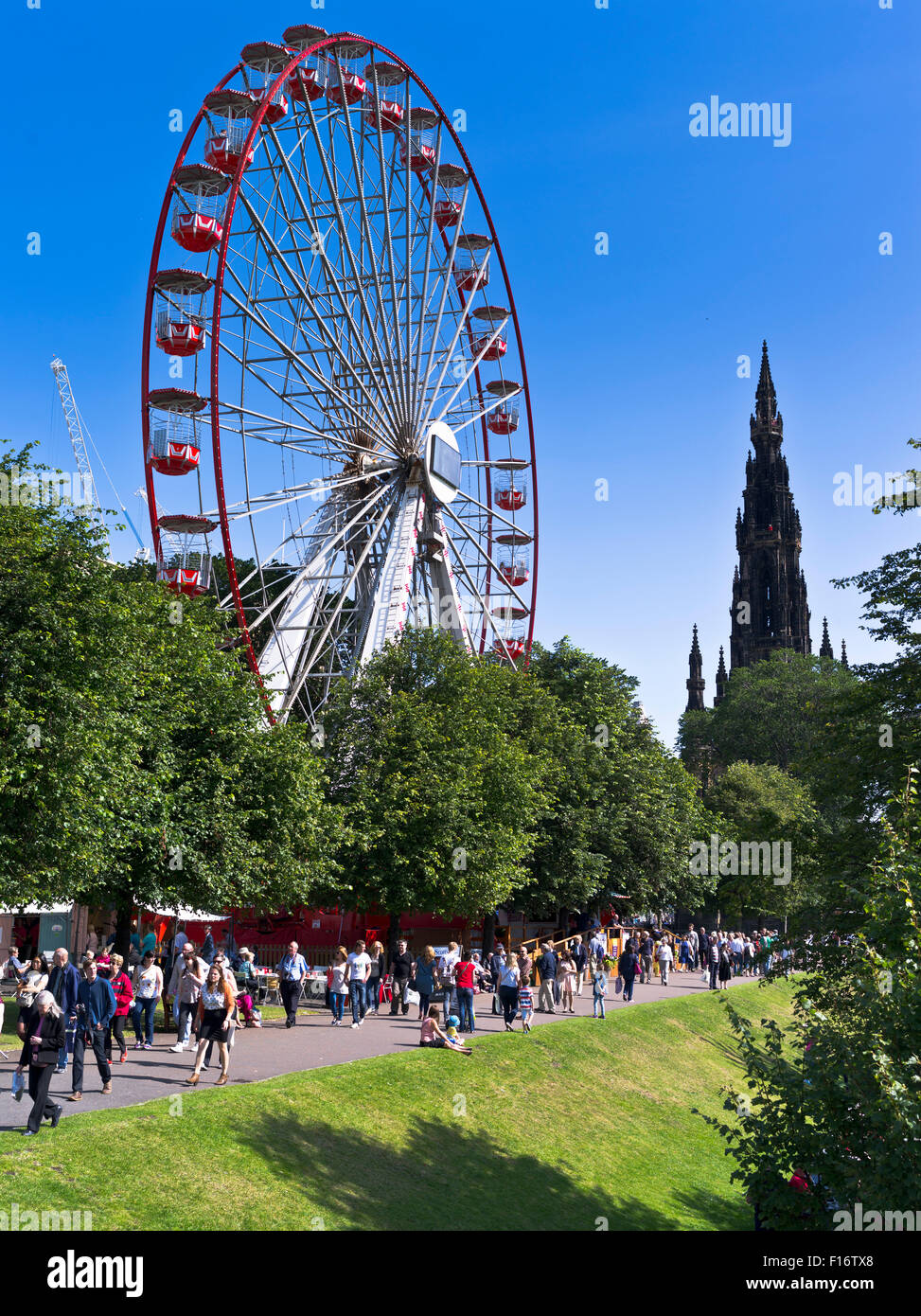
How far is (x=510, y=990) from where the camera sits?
27.5 metres

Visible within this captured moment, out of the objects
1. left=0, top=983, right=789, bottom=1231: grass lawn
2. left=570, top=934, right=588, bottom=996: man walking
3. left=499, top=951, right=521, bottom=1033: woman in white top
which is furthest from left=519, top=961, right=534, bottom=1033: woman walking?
left=570, top=934, right=588, bottom=996: man walking

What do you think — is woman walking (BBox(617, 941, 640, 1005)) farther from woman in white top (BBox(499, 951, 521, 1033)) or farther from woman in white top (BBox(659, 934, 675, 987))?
woman in white top (BBox(499, 951, 521, 1033))

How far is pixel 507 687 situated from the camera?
43.1 metres

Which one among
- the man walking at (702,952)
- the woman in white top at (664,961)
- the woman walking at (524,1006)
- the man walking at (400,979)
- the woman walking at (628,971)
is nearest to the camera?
the woman walking at (524,1006)

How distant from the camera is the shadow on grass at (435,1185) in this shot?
16203 millimetres

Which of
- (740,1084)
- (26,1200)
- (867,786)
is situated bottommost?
(740,1084)

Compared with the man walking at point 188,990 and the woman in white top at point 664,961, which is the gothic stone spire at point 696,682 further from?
the man walking at point 188,990

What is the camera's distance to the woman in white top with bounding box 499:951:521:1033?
27391 millimetres

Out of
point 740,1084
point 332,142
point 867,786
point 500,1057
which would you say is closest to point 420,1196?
point 500,1057

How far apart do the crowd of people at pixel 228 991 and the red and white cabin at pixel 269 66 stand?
78.2 ft

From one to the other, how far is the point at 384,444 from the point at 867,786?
25.1 metres

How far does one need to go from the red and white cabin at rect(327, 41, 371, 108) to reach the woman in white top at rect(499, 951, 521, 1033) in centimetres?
2734

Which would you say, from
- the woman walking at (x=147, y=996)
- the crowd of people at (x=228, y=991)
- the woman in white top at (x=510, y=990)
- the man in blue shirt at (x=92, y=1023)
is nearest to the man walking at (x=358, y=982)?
the crowd of people at (x=228, y=991)
